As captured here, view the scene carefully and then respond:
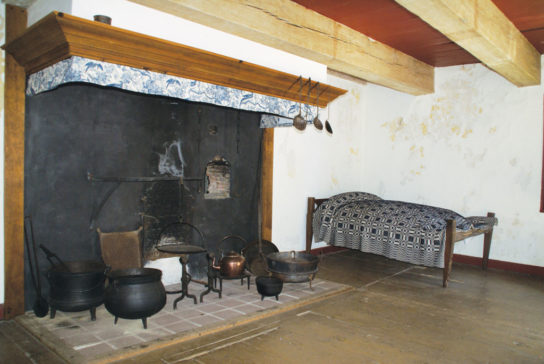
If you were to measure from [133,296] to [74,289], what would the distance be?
541mm

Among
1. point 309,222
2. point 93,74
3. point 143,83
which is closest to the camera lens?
point 93,74

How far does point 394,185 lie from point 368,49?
303cm

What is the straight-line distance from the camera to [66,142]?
3861mm

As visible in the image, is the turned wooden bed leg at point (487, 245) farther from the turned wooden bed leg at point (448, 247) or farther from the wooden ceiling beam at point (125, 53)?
the wooden ceiling beam at point (125, 53)

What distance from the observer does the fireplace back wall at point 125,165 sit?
3.76 metres

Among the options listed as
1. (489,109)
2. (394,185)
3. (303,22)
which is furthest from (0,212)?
(489,109)

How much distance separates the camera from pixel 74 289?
3.45 metres

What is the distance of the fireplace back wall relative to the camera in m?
3.76

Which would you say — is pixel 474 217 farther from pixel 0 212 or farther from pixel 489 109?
pixel 0 212

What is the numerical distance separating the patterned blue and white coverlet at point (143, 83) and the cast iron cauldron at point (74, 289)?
1511mm

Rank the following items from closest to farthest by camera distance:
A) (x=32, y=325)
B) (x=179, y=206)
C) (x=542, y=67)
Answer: (x=32, y=325) < (x=179, y=206) < (x=542, y=67)

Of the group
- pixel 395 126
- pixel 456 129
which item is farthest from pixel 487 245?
pixel 395 126

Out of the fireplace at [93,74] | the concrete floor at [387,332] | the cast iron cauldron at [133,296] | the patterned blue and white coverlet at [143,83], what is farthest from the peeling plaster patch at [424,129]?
the cast iron cauldron at [133,296]

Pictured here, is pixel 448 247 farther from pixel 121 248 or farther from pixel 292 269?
pixel 121 248
